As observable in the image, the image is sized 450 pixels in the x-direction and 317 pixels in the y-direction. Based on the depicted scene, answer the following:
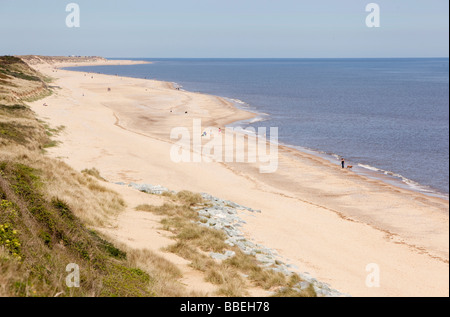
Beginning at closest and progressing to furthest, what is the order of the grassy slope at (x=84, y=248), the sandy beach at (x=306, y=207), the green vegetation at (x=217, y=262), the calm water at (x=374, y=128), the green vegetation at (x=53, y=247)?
the green vegetation at (x=53, y=247) < the grassy slope at (x=84, y=248) < the green vegetation at (x=217, y=262) < the sandy beach at (x=306, y=207) < the calm water at (x=374, y=128)

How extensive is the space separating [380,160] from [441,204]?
1307cm

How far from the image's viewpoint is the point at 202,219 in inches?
720

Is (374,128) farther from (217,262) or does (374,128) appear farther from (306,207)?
(217,262)

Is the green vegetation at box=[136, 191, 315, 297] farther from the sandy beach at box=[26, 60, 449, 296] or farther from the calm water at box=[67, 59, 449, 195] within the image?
the calm water at box=[67, 59, 449, 195]

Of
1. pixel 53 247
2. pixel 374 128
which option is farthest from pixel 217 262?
pixel 374 128

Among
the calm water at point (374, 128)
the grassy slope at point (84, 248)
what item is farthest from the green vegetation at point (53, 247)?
the calm water at point (374, 128)

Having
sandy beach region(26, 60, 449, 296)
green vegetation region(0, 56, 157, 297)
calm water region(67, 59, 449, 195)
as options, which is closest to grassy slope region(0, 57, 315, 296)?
green vegetation region(0, 56, 157, 297)

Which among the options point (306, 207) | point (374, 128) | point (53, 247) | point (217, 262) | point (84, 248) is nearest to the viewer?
point (53, 247)

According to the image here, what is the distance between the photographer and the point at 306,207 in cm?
2395

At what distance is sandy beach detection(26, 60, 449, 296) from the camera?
49.5 ft

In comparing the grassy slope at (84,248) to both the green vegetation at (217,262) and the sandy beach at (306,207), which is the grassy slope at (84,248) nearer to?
the green vegetation at (217,262)

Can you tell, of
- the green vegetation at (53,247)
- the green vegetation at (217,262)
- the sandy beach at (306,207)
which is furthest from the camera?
the sandy beach at (306,207)

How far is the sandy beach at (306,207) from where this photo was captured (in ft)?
49.5
